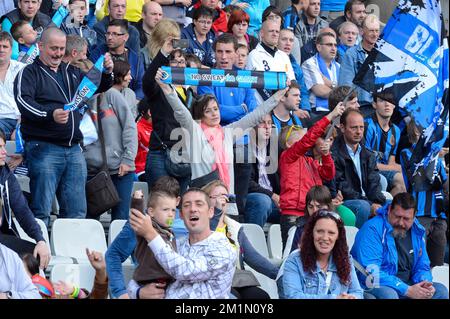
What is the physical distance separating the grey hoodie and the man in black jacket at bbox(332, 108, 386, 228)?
6.29 feet

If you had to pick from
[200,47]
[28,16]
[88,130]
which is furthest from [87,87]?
[200,47]

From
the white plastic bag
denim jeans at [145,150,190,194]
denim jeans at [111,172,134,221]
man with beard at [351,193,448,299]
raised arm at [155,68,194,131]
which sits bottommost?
man with beard at [351,193,448,299]

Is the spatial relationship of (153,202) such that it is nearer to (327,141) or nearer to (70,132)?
(70,132)

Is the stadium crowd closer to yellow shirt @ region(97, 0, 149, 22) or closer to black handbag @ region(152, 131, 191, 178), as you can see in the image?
black handbag @ region(152, 131, 191, 178)

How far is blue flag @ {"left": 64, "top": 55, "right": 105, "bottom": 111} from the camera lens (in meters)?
10.3

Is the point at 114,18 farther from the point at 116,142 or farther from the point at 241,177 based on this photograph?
the point at 241,177

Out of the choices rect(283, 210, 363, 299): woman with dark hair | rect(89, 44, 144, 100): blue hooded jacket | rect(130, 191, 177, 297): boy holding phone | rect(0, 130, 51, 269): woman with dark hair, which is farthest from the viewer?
rect(89, 44, 144, 100): blue hooded jacket

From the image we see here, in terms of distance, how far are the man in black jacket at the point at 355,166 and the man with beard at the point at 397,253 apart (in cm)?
138

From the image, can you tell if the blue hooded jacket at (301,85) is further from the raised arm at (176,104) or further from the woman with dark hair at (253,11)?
the raised arm at (176,104)

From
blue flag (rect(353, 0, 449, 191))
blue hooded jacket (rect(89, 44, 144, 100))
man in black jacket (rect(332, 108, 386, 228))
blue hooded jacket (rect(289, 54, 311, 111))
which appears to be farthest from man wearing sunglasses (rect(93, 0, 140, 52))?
blue flag (rect(353, 0, 449, 191))

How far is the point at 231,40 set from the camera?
12000mm

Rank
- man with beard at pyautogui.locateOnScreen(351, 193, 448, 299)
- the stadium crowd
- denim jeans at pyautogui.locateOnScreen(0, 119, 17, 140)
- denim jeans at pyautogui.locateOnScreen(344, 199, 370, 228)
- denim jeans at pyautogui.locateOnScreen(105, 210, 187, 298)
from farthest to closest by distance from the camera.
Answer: denim jeans at pyautogui.locateOnScreen(344, 199, 370, 228)
denim jeans at pyautogui.locateOnScreen(0, 119, 17, 140)
man with beard at pyautogui.locateOnScreen(351, 193, 448, 299)
denim jeans at pyautogui.locateOnScreen(105, 210, 187, 298)
the stadium crowd

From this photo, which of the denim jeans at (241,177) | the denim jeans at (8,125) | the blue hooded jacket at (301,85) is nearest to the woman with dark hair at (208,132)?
the denim jeans at (241,177)
